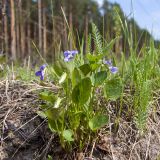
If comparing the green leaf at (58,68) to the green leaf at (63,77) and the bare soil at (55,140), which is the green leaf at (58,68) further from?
the bare soil at (55,140)

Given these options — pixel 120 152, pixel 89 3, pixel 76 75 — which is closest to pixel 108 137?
pixel 120 152

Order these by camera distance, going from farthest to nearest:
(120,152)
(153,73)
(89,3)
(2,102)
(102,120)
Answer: (89,3) < (153,73) < (2,102) < (120,152) < (102,120)

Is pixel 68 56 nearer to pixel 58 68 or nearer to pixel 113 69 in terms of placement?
pixel 58 68

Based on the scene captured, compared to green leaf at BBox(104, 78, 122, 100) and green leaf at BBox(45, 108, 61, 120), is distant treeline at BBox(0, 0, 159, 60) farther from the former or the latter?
green leaf at BBox(45, 108, 61, 120)

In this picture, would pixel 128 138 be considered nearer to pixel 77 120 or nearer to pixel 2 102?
pixel 77 120

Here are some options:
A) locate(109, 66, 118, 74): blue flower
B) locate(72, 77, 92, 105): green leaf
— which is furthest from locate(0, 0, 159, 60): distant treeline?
locate(72, 77, 92, 105): green leaf
